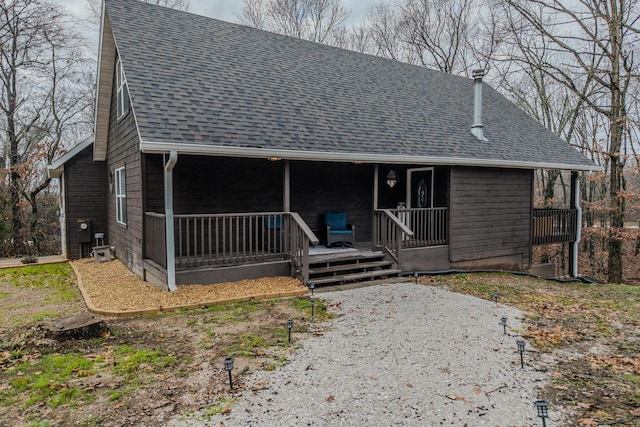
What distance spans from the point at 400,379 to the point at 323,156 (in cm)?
499

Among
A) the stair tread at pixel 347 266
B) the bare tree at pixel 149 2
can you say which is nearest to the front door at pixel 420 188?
A: the stair tread at pixel 347 266

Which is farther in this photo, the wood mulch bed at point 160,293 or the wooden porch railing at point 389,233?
the wooden porch railing at point 389,233

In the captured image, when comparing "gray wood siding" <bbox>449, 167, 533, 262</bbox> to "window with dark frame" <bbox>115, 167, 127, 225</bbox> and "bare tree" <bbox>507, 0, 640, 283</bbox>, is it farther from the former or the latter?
"window with dark frame" <bbox>115, 167, 127, 225</bbox>

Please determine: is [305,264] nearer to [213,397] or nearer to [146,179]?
[146,179]

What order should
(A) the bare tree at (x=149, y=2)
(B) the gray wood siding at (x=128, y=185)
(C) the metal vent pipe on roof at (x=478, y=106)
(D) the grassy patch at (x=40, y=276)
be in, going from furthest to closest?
(A) the bare tree at (x=149, y=2)
(C) the metal vent pipe on roof at (x=478, y=106)
(D) the grassy patch at (x=40, y=276)
(B) the gray wood siding at (x=128, y=185)

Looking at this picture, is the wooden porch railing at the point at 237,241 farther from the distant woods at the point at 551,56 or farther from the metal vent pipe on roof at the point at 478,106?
the distant woods at the point at 551,56

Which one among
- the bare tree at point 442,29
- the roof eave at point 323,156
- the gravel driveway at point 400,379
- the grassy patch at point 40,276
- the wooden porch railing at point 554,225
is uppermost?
the bare tree at point 442,29

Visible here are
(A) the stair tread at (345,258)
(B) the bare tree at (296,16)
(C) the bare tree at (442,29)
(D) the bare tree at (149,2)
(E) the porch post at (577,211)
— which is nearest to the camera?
(A) the stair tread at (345,258)

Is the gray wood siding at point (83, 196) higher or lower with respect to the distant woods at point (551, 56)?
lower

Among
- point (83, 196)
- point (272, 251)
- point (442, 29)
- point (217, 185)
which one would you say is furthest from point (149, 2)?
point (272, 251)

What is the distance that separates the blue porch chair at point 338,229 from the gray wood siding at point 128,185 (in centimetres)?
405

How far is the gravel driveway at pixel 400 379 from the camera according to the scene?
316 cm

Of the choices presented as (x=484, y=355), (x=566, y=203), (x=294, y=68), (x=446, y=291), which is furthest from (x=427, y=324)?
(x=566, y=203)

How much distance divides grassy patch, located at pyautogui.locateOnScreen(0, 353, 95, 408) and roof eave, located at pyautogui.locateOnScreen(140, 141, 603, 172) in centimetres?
332
